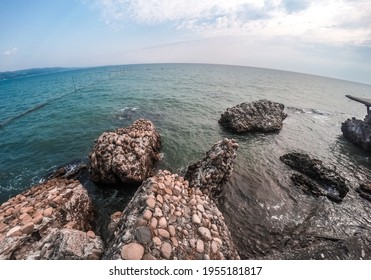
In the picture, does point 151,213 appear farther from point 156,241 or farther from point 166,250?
point 166,250

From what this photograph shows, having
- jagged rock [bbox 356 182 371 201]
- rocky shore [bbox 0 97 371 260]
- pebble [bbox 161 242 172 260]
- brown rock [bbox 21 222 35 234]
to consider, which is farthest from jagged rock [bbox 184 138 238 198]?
jagged rock [bbox 356 182 371 201]

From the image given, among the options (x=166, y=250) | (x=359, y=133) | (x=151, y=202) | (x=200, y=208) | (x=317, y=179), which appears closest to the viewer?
(x=166, y=250)

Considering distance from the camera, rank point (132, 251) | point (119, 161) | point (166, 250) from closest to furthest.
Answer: point (132, 251) < point (166, 250) < point (119, 161)

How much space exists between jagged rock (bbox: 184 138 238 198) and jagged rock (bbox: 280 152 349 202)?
19.2 ft

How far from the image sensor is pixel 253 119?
939 inches

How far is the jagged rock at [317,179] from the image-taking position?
12.6 meters

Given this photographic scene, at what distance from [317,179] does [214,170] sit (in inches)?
331

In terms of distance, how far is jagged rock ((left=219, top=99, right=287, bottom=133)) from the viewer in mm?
22969

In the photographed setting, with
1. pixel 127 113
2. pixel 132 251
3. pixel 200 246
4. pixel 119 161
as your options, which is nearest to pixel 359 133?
pixel 200 246

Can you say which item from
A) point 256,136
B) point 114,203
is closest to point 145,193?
point 114,203

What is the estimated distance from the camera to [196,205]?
254 inches

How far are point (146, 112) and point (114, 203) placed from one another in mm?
21441

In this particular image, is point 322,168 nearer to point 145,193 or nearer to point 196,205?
point 196,205

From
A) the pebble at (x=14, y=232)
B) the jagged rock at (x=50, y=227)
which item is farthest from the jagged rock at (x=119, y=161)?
the pebble at (x=14, y=232)
